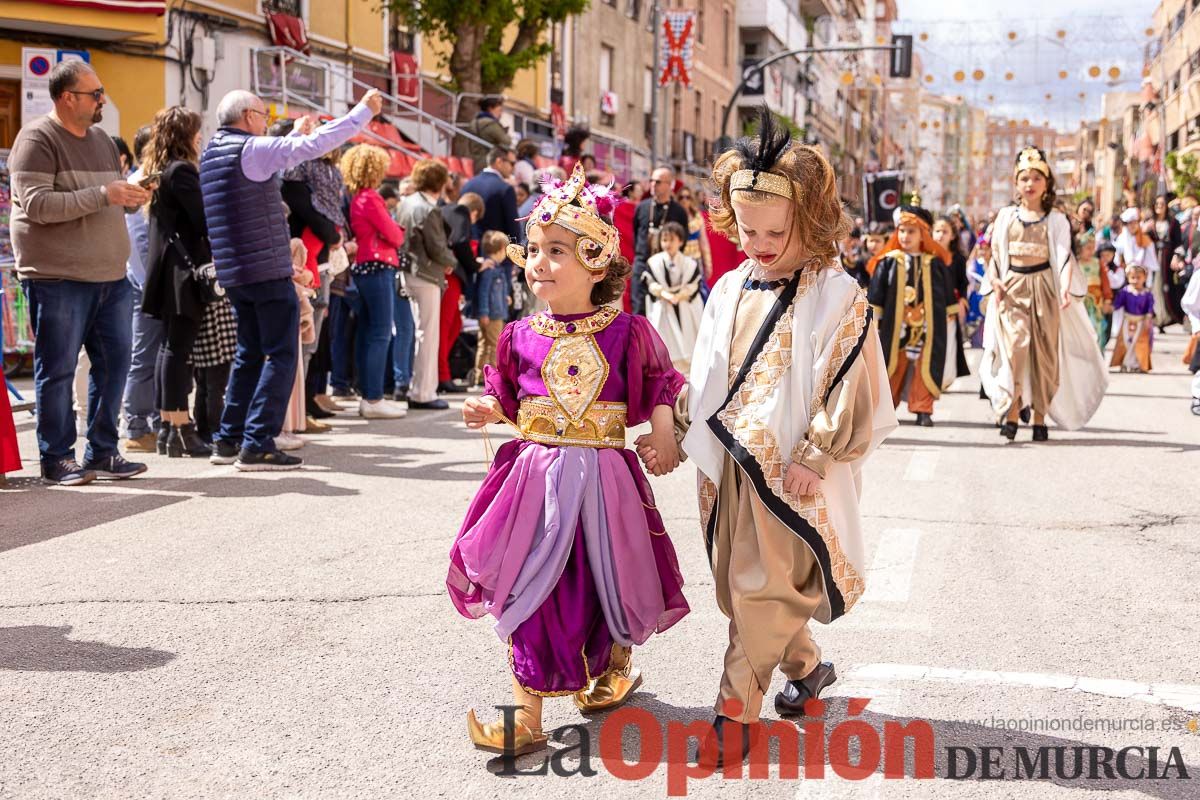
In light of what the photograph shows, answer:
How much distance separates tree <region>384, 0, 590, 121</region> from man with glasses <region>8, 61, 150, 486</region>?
14485mm

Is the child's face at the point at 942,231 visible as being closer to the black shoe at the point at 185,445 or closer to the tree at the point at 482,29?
the black shoe at the point at 185,445

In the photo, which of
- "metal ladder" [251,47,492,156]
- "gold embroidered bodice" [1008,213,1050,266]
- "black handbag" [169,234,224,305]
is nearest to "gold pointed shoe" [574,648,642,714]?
"black handbag" [169,234,224,305]

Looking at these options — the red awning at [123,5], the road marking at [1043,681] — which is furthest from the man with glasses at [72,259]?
the red awning at [123,5]

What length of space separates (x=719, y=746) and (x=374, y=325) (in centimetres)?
762

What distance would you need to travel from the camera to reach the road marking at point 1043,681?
424 cm

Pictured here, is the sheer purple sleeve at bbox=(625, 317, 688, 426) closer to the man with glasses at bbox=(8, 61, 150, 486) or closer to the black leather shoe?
the black leather shoe

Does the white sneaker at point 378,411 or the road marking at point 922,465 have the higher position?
the white sneaker at point 378,411

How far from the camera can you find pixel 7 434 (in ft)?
25.1

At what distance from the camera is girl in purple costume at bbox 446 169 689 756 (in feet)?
12.7

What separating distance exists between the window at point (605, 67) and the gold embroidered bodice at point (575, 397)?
112ft

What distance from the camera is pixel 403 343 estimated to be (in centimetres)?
1183

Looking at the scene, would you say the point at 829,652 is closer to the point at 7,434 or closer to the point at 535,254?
the point at 535,254

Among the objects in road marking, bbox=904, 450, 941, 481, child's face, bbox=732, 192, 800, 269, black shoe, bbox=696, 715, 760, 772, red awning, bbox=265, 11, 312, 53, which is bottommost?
black shoe, bbox=696, 715, 760, 772

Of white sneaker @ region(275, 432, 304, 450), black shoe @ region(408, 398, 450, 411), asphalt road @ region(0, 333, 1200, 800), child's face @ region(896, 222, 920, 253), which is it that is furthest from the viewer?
black shoe @ region(408, 398, 450, 411)
